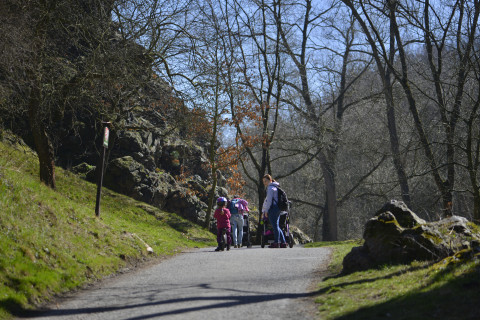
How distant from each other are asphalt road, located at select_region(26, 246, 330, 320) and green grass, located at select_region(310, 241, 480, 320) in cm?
39

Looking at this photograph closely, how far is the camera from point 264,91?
89.8ft

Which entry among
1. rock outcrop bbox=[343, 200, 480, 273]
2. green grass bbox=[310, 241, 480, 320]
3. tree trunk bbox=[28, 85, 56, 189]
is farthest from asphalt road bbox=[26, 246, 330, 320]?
tree trunk bbox=[28, 85, 56, 189]

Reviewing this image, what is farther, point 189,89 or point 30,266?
point 189,89

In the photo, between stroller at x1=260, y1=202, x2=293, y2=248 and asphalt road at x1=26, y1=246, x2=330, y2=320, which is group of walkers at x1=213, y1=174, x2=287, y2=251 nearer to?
stroller at x1=260, y1=202, x2=293, y2=248

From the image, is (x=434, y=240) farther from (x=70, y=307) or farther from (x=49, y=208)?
(x=49, y=208)

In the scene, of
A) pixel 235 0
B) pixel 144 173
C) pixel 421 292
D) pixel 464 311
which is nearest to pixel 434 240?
pixel 421 292

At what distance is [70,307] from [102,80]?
29.2ft

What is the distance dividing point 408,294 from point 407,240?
2.31 m

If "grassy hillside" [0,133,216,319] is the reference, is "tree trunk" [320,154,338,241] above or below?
above

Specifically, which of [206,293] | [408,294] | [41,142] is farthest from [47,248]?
[41,142]

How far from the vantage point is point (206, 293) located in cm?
756

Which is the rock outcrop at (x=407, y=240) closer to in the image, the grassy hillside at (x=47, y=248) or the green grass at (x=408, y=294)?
the green grass at (x=408, y=294)

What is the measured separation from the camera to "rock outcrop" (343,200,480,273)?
8.04 metres

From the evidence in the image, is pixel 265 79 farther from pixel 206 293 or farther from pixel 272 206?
pixel 206 293
